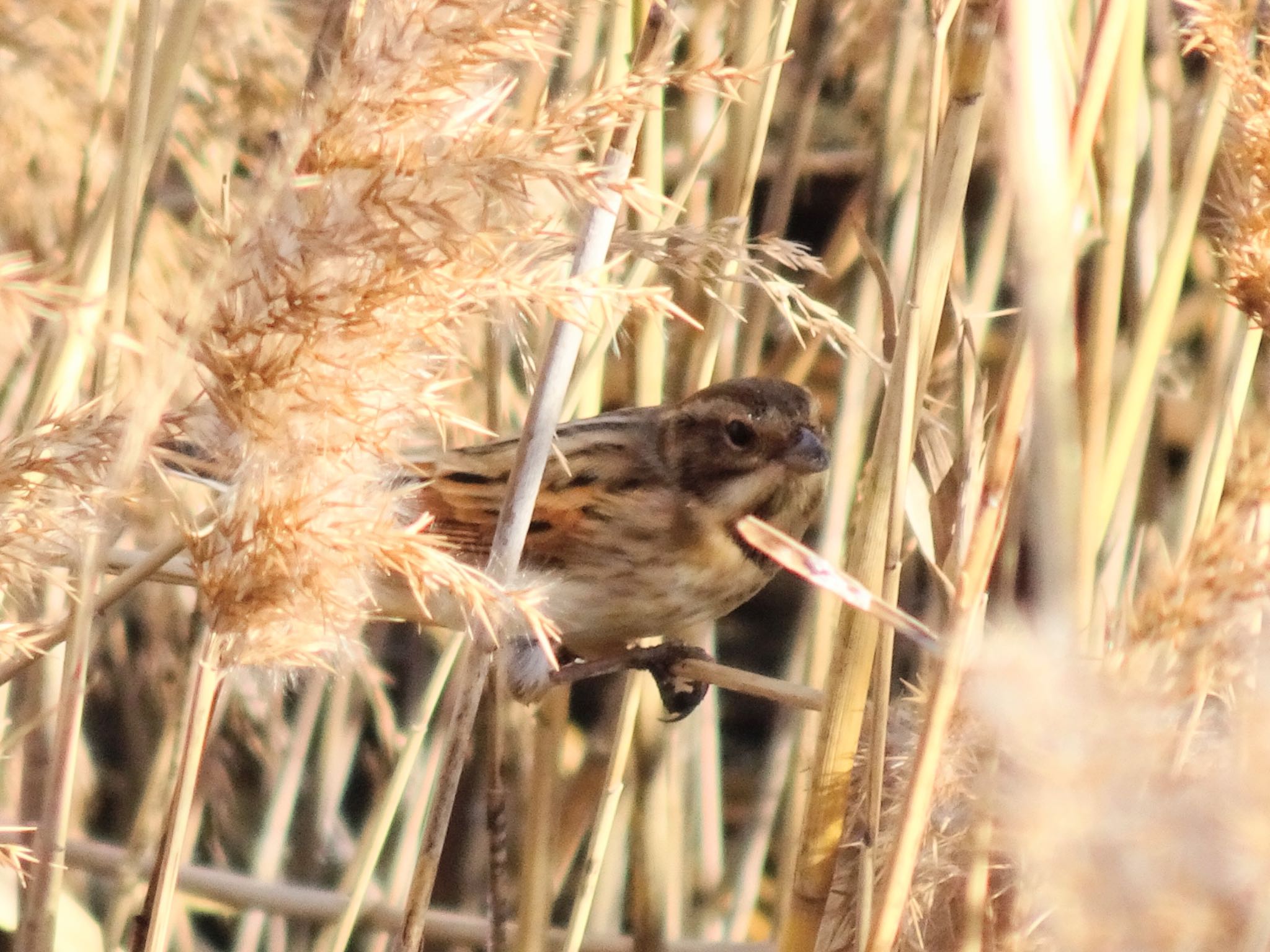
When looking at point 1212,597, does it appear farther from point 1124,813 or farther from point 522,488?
point 522,488

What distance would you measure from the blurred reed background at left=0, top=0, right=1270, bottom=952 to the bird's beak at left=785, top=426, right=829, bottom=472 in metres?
0.06

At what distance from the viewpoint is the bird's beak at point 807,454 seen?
189cm

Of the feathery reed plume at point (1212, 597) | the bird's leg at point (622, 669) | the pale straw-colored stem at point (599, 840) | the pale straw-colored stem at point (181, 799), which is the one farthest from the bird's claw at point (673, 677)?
the feathery reed plume at point (1212, 597)

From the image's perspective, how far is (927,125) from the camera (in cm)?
104

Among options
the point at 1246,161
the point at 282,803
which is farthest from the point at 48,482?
the point at 282,803

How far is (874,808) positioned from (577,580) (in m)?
1.07

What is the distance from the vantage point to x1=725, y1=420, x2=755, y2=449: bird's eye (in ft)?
6.55

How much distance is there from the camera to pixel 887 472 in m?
1.09

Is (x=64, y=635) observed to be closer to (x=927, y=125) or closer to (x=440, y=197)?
(x=440, y=197)

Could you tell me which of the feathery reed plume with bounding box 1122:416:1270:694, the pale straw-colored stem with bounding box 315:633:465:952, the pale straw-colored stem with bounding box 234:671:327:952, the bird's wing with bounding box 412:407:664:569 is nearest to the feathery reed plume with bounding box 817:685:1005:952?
the feathery reed plume with bounding box 1122:416:1270:694

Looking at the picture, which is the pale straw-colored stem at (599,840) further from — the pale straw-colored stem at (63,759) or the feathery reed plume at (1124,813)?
the feathery reed plume at (1124,813)

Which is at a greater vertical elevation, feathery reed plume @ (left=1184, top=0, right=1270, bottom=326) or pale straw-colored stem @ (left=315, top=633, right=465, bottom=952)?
feathery reed plume @ (left=1184, top=0, right=1270, bottom=326)

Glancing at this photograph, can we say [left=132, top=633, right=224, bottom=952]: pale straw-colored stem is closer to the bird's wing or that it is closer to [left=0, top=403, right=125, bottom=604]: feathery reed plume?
[left=0, top=403, right=125, bottom=604]: feathery reed plume

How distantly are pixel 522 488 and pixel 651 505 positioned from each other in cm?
96
